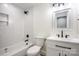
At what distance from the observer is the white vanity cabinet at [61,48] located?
4.54ft

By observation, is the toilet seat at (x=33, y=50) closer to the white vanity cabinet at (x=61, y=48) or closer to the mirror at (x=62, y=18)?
the white vanity cabinet at (x=61, y=48)

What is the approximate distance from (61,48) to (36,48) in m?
0.53

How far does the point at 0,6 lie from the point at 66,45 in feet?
5.23

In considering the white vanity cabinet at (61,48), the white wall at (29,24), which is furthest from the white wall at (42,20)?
the white vanity cabinet at (61,48)

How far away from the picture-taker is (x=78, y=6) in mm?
1451

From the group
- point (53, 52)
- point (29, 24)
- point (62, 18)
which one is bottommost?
point (53, 52)

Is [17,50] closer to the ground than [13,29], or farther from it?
closer to the ground

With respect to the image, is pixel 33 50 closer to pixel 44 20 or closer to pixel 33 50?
pixel 33 50

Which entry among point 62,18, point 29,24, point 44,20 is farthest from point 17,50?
point 62,18

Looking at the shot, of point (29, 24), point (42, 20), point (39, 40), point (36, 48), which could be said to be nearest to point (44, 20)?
point (42, 20)

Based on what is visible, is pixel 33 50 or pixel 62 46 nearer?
pixel 62 46

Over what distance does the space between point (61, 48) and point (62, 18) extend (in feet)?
2.04

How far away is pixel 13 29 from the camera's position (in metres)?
1.59

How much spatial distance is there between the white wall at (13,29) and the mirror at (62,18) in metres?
0.76
